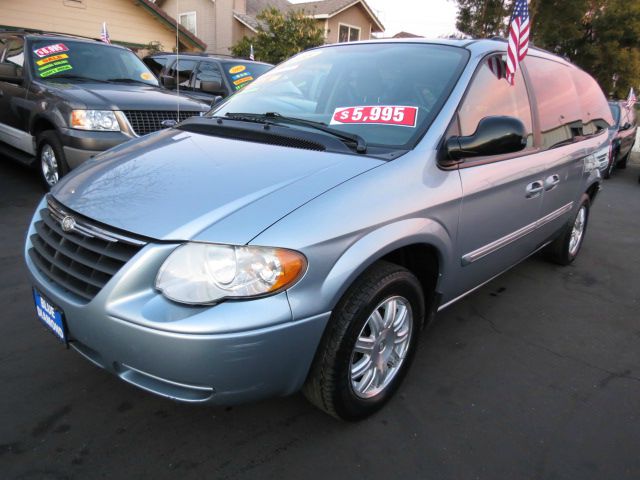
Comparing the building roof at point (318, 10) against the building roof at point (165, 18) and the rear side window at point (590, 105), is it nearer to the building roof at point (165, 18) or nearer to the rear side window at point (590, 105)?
the building roof at point (165, 18)

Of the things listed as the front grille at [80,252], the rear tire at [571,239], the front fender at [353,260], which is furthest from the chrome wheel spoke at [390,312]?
the rear tire at [571,239]

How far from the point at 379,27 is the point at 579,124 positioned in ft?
85.7

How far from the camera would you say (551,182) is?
3.39 m

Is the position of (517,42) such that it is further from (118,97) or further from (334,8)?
(334,8)

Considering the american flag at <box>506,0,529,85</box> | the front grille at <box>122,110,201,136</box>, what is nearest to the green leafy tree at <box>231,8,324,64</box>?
the front grille at <box>122,110,201,136</box>

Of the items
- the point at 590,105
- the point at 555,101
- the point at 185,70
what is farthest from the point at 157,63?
the point at 555,101

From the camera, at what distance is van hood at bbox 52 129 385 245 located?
70.8 inches

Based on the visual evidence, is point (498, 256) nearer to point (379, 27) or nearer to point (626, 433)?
point (626, 433)

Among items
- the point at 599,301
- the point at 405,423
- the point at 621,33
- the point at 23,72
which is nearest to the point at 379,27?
the point at 621,33

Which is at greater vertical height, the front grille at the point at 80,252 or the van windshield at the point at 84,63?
the van windshield at the point at 84,63

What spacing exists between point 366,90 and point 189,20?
26.2 m

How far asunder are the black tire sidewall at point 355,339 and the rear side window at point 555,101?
1.71 metres

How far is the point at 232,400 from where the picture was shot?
1809 mm

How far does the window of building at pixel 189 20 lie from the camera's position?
25.2 m
